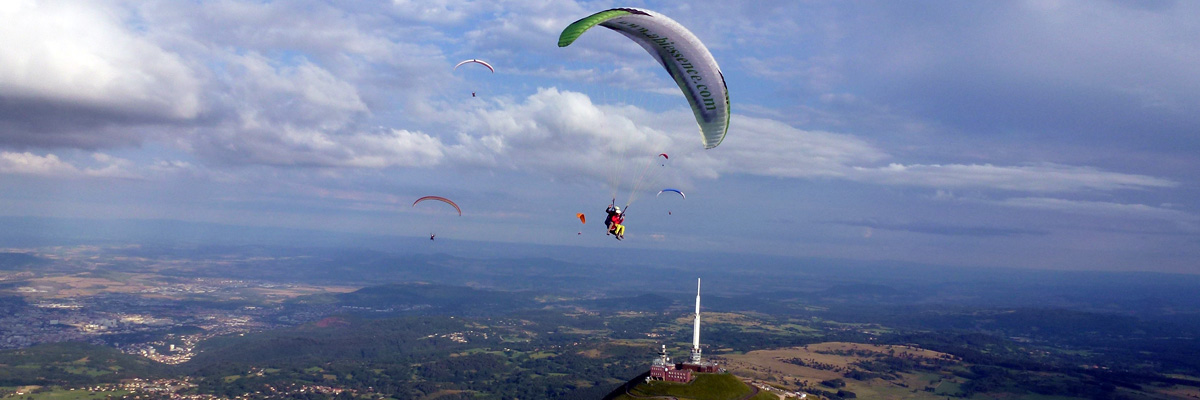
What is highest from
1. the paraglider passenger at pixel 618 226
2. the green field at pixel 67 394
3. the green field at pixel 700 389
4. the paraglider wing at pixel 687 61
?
the paraglider wing at pixel 687 61

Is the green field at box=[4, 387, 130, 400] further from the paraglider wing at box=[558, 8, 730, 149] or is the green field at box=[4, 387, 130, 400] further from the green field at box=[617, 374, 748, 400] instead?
the paraglider wing at box=[558, 8, 730, 149]

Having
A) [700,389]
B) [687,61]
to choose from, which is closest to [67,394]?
[700,389]

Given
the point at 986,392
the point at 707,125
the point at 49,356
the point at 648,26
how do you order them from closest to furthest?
1. the point at 648,26
2. the point at 707,125
3. the point at 986,392
4. the point at 49,356

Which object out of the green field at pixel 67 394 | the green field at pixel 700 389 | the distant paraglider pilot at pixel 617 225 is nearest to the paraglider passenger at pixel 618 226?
the distant paraglider pilot at pixel 617 225

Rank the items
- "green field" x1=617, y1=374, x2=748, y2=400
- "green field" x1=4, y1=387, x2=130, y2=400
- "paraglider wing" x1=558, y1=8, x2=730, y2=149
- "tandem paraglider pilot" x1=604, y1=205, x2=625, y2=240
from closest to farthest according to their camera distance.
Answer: "paraglider wing" x1=558, y1=8, x2=730, y2=149 → "tandem paraglider pilot" x1=604, y1=205, x2=625, y2=240 → "green field" x1=617, y1=374, x2=748, y2=400 → "green field" x1=4, y1=387, x2=130, y2=400

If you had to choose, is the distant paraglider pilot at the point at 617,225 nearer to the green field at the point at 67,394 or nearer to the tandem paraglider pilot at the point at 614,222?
the tandem paraglider pilot at the point at 614,222

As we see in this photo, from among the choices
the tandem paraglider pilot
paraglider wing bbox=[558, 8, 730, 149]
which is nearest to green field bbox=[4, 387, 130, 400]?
the tandem paraglider pilot

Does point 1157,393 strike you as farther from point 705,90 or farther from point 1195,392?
point 705,90

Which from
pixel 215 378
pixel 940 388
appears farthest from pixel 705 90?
pixel 215 378
